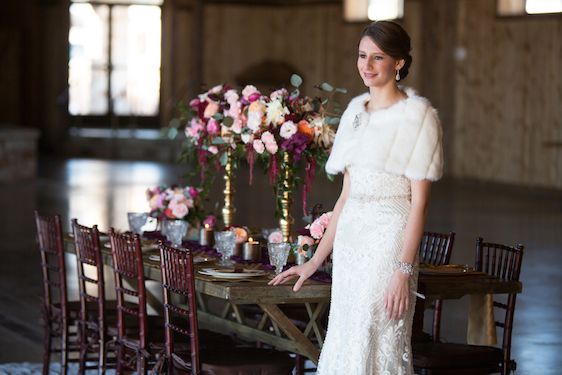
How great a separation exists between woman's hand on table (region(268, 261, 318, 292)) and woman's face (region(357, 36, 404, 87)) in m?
0.73

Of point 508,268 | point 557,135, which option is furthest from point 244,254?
point 557,135

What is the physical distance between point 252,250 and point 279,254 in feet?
1.47

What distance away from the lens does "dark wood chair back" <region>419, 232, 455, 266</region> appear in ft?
18.4

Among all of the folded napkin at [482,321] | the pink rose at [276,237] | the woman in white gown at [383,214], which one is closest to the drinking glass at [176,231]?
the pink rose at [276,237]

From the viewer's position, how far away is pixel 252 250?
551cm

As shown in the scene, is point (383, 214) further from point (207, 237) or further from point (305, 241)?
point (207, 237)

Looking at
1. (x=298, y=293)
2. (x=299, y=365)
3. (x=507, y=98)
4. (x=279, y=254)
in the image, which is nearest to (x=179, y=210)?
(x=299, y=365)

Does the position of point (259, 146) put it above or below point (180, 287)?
above

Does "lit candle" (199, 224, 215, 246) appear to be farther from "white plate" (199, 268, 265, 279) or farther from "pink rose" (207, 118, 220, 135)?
"white plate" (199, 268, 265, 279)

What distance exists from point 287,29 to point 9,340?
15.7 m

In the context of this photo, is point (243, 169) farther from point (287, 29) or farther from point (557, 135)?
point (557, 135)

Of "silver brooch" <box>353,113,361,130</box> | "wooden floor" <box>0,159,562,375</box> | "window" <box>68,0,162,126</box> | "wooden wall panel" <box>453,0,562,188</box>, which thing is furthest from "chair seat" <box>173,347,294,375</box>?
"window" <box>68,0,162,126</box>

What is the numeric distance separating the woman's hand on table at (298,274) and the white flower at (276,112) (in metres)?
1.05

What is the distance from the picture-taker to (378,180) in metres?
4.11
